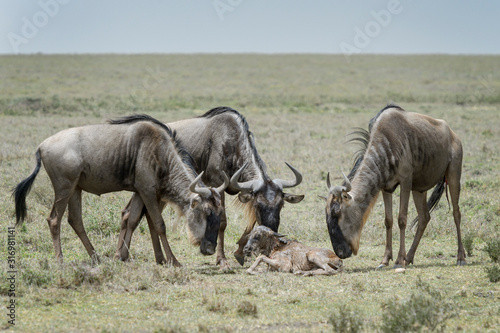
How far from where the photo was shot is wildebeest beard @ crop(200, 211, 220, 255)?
8.13 meters

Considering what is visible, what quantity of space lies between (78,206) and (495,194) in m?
8.00

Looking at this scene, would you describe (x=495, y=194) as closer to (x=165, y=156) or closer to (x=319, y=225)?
(x=319, y=225)

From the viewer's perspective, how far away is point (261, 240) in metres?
8.32

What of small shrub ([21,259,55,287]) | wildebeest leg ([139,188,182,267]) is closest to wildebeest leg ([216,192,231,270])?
wildebeest leg ([139,188,182,267])

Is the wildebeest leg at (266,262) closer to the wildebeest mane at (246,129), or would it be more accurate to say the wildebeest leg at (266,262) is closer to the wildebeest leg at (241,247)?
the wildebeest leg at (241,247)

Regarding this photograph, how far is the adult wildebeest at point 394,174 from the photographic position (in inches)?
325

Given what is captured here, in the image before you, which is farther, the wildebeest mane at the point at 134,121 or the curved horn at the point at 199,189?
the wildebeest mane at the point at 134,121

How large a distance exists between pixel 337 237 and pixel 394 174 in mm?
1234

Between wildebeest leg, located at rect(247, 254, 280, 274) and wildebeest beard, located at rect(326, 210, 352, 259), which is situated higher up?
wildebeest beard, located at rect(326, 210, 352, 259)

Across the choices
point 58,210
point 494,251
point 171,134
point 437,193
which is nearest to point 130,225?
point 58,210

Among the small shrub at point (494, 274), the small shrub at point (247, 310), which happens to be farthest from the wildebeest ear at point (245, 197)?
the small shrub at point (494, 274)

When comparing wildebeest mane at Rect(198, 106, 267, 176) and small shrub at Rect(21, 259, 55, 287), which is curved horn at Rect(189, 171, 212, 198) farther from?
small shrub at Rect(21, 259, 55, 287)

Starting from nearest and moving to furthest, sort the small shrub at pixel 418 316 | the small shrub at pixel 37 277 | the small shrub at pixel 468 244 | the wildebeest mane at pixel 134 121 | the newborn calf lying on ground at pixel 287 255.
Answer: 1. the small shrub at pixel 418 316
2. the small shrub at pixel 37 277
3. the newborn calf lying on ground at pixel 287 255
4. the wildebeest mane at pixel 134 121
5. the small shrub at pixel 468 244

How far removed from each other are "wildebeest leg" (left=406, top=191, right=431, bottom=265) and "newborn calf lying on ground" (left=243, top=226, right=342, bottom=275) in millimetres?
1383
